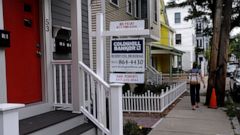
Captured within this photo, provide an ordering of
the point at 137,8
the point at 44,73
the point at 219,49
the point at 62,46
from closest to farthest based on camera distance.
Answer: the point at 44,73 < the point at 62,46 < the point at 219,49 < the point at 137,8

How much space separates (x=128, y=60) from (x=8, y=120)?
388 centimetres

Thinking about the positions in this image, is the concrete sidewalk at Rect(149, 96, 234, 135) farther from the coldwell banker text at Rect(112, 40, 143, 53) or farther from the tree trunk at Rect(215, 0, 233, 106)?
the coldwell banker text at Rect(112, 40, 143, 53)

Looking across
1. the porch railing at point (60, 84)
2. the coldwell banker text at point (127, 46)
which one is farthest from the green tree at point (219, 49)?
the porch railing at point (60, 84)

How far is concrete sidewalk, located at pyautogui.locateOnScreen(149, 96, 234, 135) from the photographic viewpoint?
8.40m

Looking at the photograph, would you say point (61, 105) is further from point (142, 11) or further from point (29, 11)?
point (142, 11)

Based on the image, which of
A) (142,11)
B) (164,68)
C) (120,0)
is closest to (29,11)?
(120,0)

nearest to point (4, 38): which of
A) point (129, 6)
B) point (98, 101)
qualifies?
point (98, 101)

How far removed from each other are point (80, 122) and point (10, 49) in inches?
73.0

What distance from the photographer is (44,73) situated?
22.0ft

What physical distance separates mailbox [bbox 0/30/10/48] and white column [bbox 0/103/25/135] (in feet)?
8.21

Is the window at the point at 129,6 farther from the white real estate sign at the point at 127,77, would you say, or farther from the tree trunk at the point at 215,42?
the white real estate sign at the point at 127,77

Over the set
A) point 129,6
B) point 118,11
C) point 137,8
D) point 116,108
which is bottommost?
point 116,108

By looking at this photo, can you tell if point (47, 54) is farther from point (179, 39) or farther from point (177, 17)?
point (177, 17)

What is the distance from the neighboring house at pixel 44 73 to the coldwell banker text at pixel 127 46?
2.45 feet
